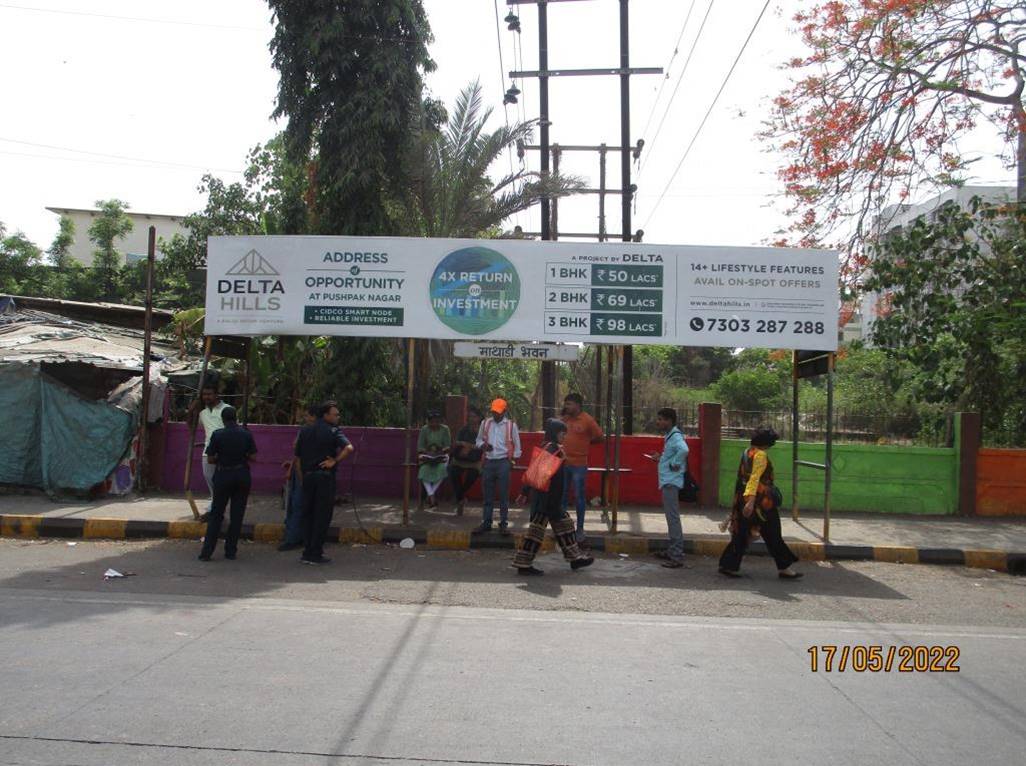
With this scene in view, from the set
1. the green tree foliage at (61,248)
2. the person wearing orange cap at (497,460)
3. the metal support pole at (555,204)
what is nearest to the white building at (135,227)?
the green tree foliage at (61,248)

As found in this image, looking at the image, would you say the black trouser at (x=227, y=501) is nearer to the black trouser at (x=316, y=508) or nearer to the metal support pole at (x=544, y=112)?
the black trouser at (x=316, y=508)

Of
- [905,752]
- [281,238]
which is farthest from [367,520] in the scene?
[905,752]

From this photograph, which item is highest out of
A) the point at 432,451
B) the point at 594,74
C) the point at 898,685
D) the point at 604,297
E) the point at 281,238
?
the point at 594,74

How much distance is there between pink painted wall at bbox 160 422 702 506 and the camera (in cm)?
1303

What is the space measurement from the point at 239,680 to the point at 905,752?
379 cm

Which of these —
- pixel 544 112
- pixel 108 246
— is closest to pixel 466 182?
pixel 544 112

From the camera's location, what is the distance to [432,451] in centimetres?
1160

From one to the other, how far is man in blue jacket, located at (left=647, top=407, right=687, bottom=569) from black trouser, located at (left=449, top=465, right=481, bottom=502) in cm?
328

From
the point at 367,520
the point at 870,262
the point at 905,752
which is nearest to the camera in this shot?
the point at 905,752

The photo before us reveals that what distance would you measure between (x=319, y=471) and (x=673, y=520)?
→ 4011mm

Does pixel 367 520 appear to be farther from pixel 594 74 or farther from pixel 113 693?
pixel 594 74

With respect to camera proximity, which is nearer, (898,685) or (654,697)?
(654,697)

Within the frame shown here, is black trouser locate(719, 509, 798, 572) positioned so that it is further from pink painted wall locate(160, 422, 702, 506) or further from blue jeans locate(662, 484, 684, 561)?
pink painted wall locate(160, 422, 702, 506)

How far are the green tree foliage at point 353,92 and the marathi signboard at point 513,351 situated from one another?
368cm
